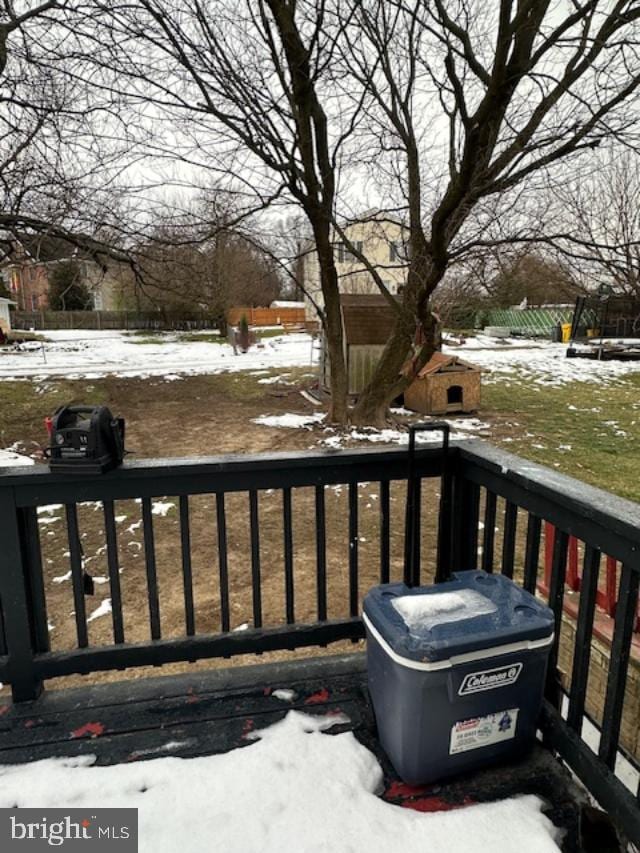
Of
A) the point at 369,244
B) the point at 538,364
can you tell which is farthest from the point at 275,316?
the point at 369,244

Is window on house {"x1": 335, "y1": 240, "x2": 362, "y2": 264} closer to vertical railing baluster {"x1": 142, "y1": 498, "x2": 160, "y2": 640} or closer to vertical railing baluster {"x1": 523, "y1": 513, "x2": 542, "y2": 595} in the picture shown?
vertical railing baluster {"x1": 142, "y1": 498, "x2": 160, "y2": 640}

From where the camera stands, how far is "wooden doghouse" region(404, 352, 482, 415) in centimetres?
884

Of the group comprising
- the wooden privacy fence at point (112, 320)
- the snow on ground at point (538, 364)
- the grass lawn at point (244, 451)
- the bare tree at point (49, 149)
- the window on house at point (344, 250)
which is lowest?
the grass lawn at point (244, 451)

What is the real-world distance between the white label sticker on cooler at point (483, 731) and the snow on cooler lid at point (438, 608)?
29 cm

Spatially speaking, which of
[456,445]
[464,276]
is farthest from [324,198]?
[456,445]

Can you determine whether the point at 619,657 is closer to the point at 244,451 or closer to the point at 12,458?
the point at 244,451

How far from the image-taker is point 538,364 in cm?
1548

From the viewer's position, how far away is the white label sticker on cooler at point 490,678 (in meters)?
1.42

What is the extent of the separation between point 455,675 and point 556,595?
19.0 inches

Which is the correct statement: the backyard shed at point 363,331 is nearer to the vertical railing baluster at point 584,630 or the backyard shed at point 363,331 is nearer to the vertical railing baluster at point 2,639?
the vertical railing baluster at point 2,639

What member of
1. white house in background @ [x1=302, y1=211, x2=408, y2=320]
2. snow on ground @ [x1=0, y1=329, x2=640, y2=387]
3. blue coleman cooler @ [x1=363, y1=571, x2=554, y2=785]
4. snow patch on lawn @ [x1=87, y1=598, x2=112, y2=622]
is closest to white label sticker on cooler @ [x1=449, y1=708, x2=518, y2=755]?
blue coleman cooler @ [x1=363, y1=571, x2=554, y2=785]

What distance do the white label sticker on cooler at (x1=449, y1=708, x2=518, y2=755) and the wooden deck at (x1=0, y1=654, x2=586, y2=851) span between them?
0.37 ft

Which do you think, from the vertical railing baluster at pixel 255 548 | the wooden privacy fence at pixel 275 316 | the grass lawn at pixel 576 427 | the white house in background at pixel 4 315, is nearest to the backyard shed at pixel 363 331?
the grass lawn at pixel 576 427

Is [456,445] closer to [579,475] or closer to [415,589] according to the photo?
[415,589]
